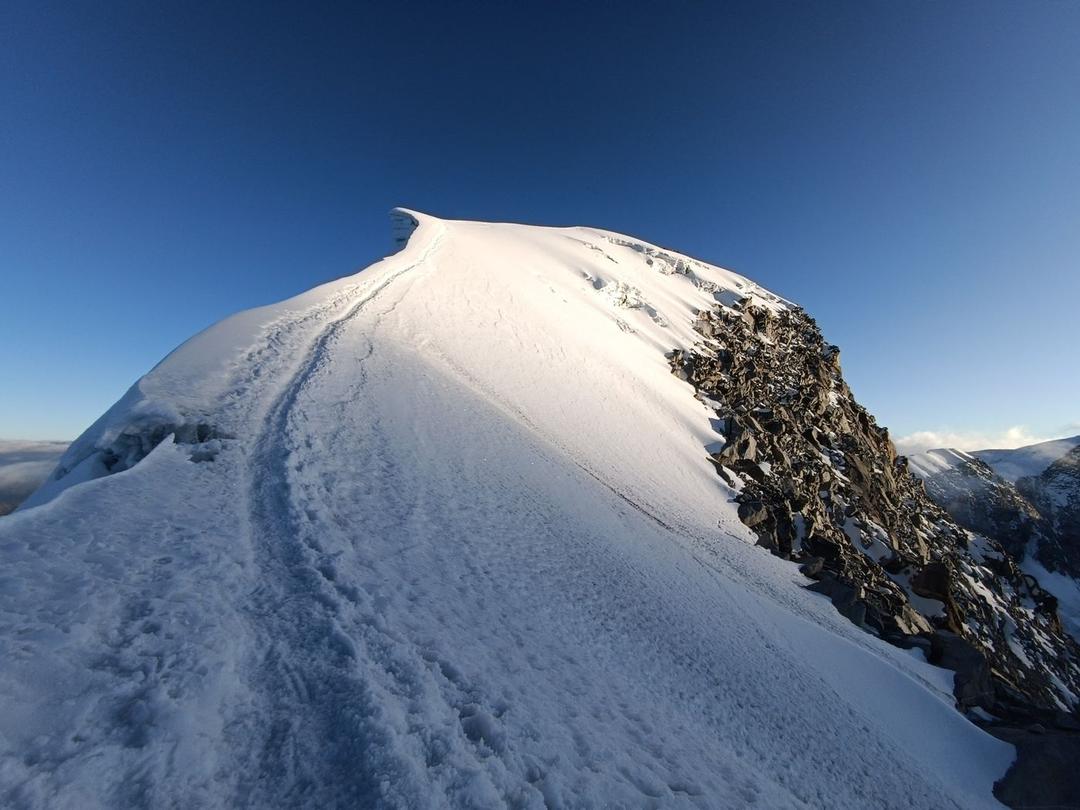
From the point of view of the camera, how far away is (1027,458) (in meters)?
145

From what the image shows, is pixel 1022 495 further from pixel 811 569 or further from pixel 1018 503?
pixel 811 569

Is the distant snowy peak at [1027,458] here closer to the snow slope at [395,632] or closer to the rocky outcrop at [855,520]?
the rocky outcrop at [855,520]

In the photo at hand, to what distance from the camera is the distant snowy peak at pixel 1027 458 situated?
445ft

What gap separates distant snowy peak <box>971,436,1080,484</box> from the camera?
445 ft

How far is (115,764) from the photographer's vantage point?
9.27 feet

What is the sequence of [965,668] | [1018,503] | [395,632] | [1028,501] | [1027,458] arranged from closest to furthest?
1. [395,632]
2. [965,668]
3. [1018,503]
4. [1028,501]
5. [1027,458]

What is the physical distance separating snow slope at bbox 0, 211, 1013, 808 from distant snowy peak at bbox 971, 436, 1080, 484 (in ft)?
585

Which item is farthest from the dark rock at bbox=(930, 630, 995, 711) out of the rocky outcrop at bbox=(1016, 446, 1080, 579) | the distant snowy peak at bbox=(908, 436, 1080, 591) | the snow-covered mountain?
the rocky outcrop at bbox=(1016, 446, 1080, 579)

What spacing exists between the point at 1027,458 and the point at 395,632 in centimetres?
21244

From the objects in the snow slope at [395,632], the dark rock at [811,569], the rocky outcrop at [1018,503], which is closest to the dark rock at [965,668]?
the snow slope at [395,632]

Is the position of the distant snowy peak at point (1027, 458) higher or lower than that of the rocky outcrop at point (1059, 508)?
higher

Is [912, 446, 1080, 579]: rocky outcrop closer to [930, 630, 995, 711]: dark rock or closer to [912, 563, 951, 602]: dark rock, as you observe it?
[912, 563, 951, 602]: dark rock

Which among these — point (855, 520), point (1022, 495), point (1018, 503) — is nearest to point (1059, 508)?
point (1022, 495)

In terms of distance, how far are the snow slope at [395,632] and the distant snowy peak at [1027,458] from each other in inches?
7020
